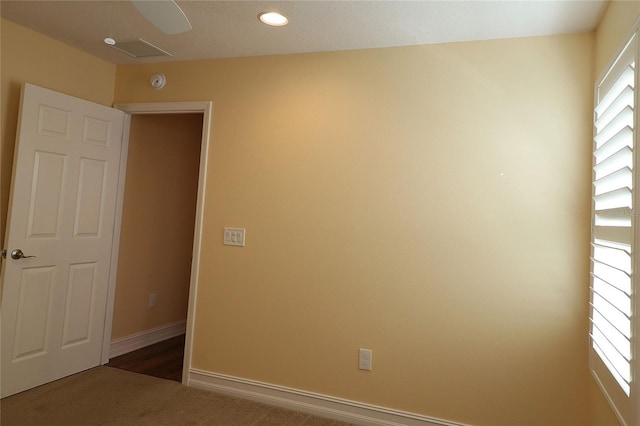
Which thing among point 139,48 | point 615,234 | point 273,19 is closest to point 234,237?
point 139,48

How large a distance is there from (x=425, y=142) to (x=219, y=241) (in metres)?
1.60

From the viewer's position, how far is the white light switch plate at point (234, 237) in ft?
9.63

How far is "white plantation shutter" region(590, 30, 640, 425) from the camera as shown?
60.1 inches

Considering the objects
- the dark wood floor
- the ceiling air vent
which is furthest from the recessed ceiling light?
the dark wood floor

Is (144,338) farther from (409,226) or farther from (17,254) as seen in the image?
(409,226)

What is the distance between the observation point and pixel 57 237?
2.90m

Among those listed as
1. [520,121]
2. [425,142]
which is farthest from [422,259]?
[520,121]

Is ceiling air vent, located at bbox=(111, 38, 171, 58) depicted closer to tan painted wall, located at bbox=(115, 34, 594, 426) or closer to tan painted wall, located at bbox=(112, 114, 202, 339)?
tan painted wall, located at bbox=(115, 34, 594, 426)

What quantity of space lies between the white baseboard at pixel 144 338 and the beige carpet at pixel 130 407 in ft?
1.70

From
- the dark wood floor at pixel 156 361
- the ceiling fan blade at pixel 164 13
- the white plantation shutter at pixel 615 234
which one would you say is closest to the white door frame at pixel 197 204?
the dark wood floor at pixel 156 361

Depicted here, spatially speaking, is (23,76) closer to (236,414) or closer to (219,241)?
(219,241)

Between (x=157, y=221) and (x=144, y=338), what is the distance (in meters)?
1.10

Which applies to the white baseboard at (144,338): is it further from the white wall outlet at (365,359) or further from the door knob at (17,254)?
the white wall outlet at (365,359)

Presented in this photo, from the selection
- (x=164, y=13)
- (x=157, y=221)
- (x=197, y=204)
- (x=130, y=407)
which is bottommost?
(x=130, y=407)
